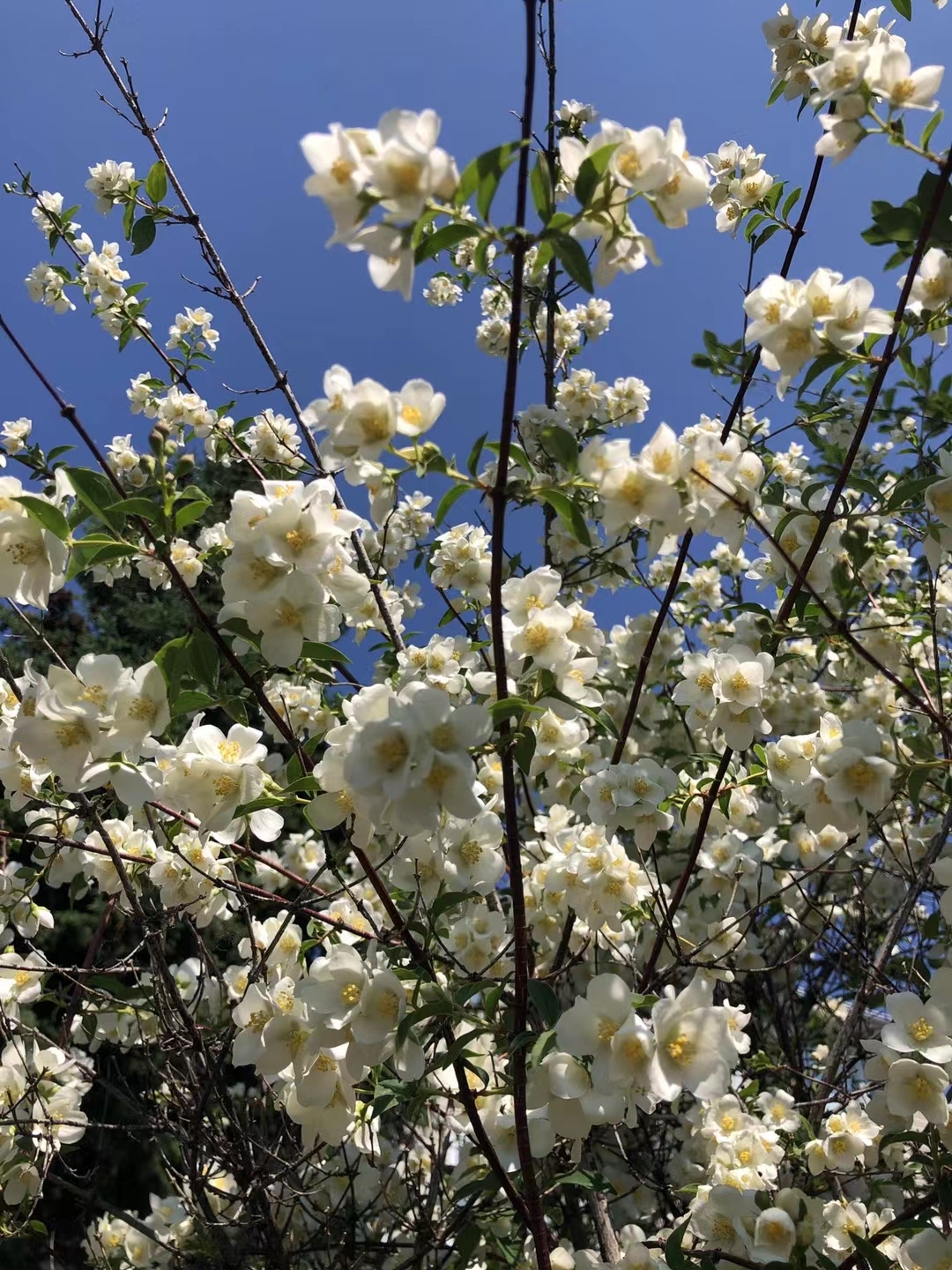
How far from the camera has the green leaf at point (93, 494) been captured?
3.88 feet

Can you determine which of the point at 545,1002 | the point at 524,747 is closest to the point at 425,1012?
the point at 545,1002

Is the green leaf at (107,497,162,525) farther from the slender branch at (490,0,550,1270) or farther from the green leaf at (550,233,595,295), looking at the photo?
the green leaf at (550,233,595,295)

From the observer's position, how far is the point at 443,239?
105cm

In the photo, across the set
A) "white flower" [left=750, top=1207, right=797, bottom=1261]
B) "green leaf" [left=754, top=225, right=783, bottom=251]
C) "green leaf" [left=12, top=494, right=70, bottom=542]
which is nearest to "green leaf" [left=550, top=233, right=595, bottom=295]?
"green leaf" [left=12, top=494, right=70, bottom=542]

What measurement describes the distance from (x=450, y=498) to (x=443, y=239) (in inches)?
13.1

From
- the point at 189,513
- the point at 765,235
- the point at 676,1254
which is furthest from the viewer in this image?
the point at 765,235

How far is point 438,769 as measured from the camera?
1.10m

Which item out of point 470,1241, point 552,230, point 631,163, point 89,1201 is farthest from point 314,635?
point 89,1201

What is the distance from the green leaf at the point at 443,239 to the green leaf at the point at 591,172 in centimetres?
14

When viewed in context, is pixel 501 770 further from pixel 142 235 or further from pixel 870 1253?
pixel 142 235

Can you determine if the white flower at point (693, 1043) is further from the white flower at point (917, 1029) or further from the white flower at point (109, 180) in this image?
the white flower at point (109, 180)

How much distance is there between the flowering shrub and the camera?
1.14m

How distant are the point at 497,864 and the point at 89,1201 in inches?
71.0

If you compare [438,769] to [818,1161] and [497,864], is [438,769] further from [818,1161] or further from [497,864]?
[818,1161]
